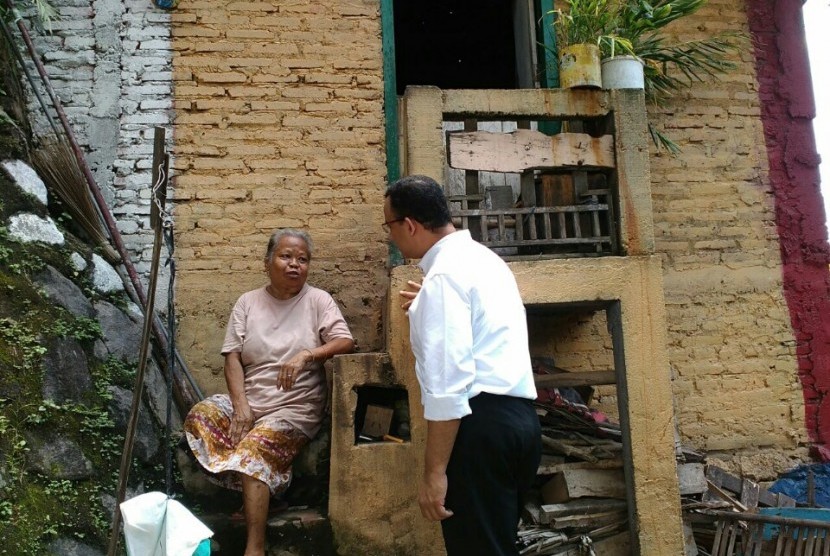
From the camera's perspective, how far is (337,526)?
368 cm

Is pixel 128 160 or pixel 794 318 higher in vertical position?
pixel 128 160

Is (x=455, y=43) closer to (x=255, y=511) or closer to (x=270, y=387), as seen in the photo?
(x=270, y=387)

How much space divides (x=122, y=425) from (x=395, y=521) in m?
1.61

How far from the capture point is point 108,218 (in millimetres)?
4711

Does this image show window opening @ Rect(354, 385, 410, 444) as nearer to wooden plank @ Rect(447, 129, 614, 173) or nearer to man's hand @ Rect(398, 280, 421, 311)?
man's hand @ Rect(398, 280, 421, 311)

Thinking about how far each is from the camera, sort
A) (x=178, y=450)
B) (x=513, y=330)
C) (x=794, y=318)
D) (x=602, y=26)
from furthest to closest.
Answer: (x=794, y=318), (x=602, y=26), (x=178, y=450), (x=513, y=330)

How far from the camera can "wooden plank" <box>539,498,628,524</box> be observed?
12.7ft

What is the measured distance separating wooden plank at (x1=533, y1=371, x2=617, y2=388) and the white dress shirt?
144 centimetres

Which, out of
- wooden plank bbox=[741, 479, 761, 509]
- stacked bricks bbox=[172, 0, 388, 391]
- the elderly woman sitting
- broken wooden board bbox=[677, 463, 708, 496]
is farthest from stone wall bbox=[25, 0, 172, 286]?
wooden plank bbox=[741, 479, 761, 509]

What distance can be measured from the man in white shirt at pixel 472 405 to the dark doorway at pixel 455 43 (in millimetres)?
5185

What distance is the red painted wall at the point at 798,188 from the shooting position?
5.29 meters

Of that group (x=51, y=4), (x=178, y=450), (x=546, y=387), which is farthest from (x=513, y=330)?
(x=51, y=4)

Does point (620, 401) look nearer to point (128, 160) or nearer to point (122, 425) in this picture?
point (122, 425)

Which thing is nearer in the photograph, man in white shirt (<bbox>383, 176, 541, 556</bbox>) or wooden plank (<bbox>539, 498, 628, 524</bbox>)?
man in white shirt (<bbox>383, 176, 541, 556</bbox>)
